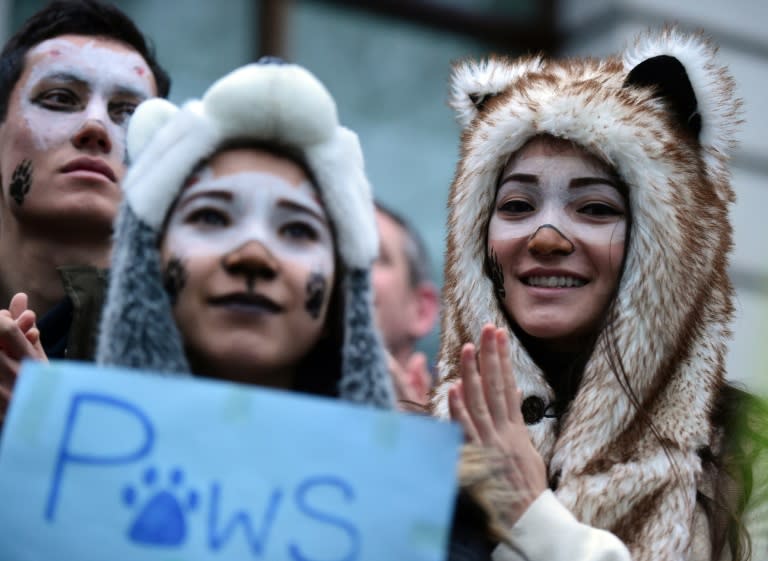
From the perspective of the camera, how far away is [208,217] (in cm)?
221

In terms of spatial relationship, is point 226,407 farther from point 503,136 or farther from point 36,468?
point 503,136

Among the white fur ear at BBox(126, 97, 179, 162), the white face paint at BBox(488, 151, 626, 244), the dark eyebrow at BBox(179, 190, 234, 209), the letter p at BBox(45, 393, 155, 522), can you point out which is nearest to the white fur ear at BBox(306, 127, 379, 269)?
the dark eyebrow at BBox(179, 190, 234, 209)

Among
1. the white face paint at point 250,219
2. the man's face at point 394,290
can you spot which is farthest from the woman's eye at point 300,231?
the man's face at point 394,290

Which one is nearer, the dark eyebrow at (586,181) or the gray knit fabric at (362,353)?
the gray knit fabric at (362,353)

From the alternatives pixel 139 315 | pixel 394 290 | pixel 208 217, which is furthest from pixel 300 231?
pixel 394 290

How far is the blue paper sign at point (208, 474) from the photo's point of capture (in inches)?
74.6

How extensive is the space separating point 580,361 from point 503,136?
0.54m

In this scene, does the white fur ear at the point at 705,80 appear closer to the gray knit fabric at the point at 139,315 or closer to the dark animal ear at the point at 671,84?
the dark animal ear at the point at 671,84

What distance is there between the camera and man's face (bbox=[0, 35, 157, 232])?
9.98 ft

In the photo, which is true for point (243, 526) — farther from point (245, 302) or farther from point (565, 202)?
point (565, 202)

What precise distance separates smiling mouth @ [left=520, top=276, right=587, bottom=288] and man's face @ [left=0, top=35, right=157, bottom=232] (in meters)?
0.96

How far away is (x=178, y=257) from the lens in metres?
2.18

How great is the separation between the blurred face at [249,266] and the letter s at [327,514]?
30 centimetres

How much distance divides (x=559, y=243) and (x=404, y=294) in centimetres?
210
